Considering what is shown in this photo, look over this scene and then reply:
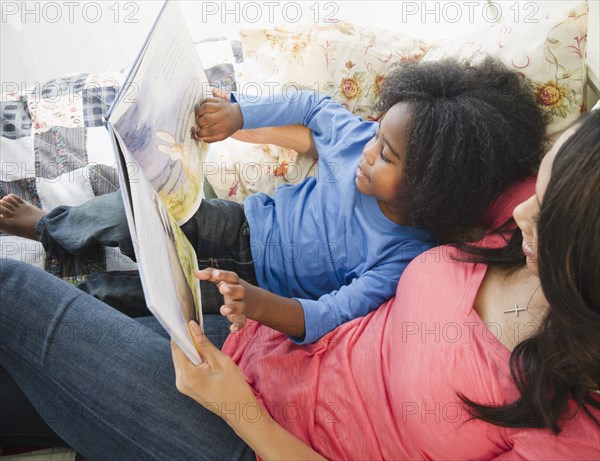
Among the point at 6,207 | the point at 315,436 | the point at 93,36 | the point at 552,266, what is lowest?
the point at 315,436

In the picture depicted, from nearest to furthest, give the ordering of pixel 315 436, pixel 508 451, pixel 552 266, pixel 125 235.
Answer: pixel 552 266 < pixel 508 451 < pixel 315 436 < pixel 125 235

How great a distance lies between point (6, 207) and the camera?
1113 mm

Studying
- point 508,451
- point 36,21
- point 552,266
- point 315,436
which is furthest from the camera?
point 36,21

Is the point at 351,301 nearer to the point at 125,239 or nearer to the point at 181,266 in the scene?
the point at 181,266

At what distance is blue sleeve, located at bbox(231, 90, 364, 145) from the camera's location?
1.11 metres

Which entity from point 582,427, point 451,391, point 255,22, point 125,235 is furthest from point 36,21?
point 582,427

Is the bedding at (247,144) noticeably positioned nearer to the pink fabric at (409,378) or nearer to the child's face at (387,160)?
the child's face at (387,160)

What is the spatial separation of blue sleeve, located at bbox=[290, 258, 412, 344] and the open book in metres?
0.19

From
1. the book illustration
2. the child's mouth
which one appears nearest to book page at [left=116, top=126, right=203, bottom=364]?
the book illustration

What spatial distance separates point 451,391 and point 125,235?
0.61m

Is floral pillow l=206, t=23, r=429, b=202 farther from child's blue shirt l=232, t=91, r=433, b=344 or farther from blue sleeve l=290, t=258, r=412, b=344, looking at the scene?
blue sleeve l=290, t=258, r=412, b=344

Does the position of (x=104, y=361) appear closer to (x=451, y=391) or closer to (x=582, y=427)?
(x=451, y=391)

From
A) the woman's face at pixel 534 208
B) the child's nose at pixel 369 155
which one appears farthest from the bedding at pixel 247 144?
the woman's face at pixel 534 208

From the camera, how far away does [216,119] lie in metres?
1.03
